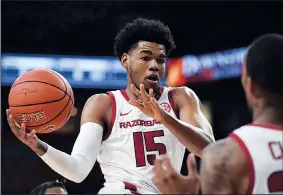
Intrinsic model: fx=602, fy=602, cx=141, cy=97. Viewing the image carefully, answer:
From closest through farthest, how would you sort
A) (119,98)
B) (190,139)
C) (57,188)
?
(190,139) → (119,98) → (57,188)

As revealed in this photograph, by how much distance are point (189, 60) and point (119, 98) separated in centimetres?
943

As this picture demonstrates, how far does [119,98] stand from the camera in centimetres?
430

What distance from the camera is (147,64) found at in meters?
4.25

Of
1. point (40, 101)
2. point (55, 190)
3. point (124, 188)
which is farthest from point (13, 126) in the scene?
point (55, 190)

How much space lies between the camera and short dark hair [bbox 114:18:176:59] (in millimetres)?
4434

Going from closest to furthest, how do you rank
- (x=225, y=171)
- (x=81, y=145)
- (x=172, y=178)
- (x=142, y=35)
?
(x=225, y=171) < (x=172, y=178) < (x=81, y=145) < (x=142, y=35)

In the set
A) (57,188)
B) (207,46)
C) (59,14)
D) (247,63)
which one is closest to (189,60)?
(207,46)

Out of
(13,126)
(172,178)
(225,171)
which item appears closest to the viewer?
(225,171)

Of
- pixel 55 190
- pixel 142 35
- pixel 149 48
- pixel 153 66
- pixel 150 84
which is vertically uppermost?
pixel 142 35

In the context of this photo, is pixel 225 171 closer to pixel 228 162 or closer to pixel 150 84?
pixel 228 162

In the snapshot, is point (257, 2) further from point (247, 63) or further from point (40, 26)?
point (247, 63)

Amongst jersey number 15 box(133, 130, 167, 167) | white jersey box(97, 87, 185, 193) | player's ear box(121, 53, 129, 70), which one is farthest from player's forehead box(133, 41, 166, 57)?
jersey number 15 box(133, 130, 167, 167)

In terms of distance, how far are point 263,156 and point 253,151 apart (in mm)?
50

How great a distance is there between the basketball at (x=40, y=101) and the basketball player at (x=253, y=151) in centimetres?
136
